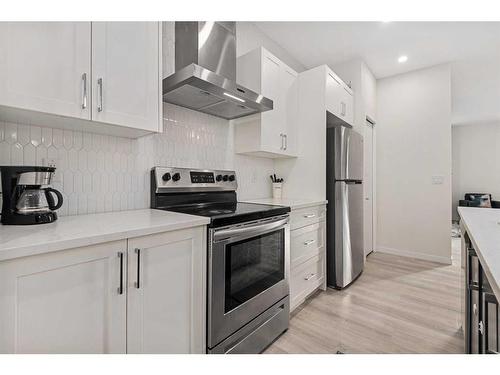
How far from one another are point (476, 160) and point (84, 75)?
355 inches

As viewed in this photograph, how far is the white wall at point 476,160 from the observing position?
656 cm

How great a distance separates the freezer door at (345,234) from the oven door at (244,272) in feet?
2.89

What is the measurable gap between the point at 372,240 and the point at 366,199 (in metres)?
0.71

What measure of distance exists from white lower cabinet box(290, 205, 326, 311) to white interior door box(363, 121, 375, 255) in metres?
1.44

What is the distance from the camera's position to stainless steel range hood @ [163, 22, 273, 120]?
1514mm

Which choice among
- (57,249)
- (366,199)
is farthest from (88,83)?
(366,199)

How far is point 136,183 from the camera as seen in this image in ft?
5.42

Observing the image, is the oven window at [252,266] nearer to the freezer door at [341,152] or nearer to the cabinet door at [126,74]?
the cabinet door at [126,74]

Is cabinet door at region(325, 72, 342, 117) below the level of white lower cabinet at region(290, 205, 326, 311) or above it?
above

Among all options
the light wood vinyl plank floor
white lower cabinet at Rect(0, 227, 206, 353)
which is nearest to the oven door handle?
white lower cabinet at Rect(0, 227, 206, 353)

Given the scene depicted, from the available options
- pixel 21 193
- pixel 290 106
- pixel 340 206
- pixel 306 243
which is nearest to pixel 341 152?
pixel 340 206

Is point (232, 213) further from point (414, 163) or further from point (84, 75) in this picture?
point (414, 163)

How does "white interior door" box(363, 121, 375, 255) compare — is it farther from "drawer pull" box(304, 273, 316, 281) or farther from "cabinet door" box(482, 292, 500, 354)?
"cabinet door" box(482, 292, 500, 354)

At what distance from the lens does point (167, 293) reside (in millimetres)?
1150
